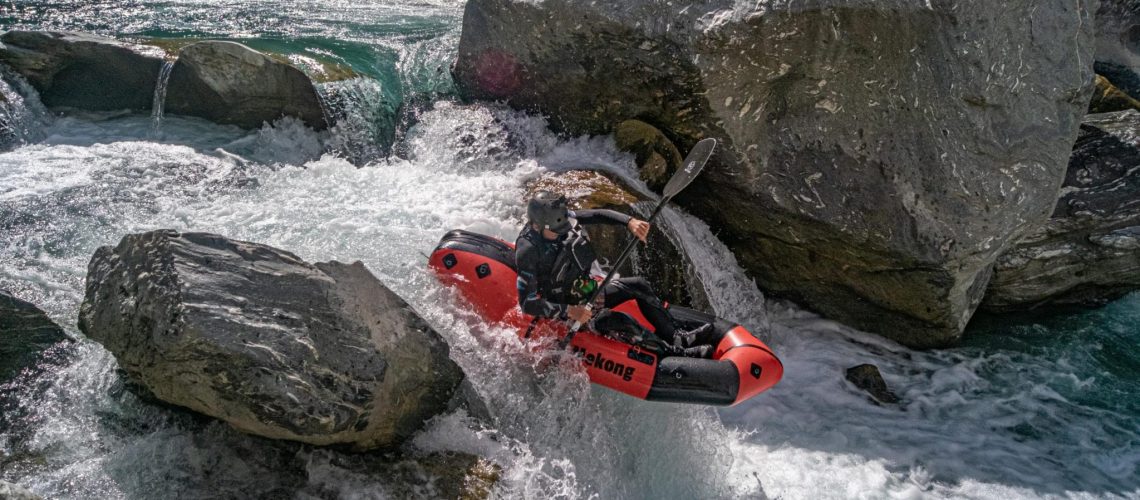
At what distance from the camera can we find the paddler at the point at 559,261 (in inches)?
194

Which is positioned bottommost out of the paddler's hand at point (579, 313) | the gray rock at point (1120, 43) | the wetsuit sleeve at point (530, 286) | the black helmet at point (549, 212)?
the paddler's hand at point (579, 313)

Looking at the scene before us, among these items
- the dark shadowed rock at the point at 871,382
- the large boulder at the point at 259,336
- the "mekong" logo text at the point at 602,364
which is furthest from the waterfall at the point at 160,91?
the dark shadowed rock at the point at 871,382

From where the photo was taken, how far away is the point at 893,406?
6.38 m

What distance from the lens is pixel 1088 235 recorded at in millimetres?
7293

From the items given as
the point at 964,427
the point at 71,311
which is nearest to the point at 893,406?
the point at 964,427

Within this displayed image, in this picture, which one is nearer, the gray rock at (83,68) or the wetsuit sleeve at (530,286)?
the wetsuit sleeve at (530,286)

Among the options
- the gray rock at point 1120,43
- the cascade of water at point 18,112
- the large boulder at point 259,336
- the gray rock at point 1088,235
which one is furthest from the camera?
the gray rock at point 1120,43

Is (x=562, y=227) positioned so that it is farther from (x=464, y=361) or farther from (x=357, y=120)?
(x=357, y=120)

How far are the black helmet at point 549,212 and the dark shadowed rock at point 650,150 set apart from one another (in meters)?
2.23

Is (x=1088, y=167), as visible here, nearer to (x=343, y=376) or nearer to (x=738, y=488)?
(x=738, y=488)

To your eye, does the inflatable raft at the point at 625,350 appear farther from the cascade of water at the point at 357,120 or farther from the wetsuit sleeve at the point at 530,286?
the cascade of water at the point at 357,120

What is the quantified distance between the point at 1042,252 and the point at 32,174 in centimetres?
951

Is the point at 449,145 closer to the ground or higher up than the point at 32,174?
higher up

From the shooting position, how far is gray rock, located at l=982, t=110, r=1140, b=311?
718 centimetres
